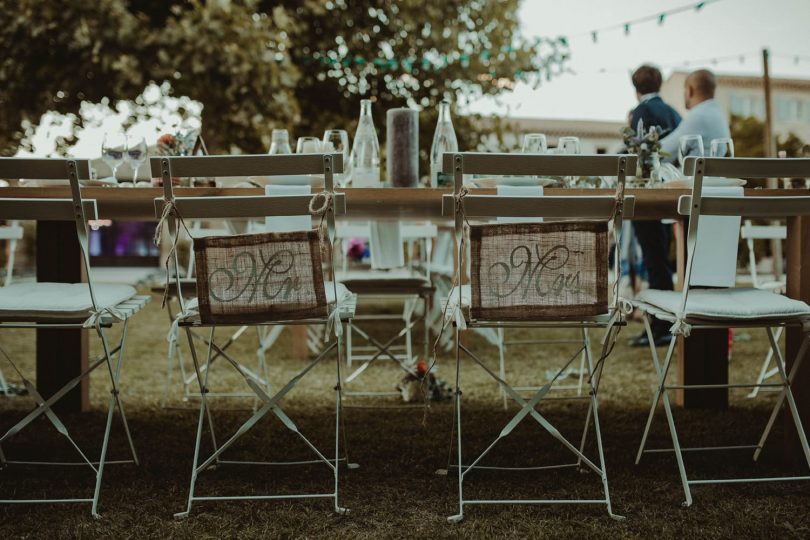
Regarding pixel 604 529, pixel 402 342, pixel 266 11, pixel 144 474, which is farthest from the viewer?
pixel 266 11

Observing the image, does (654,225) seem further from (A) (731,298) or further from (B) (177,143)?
(B) (177,143)

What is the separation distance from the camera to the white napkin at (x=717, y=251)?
2377 millimetres

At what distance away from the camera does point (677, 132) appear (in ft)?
12.9

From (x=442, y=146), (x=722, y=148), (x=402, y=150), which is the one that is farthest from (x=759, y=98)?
(x=402, y=150)

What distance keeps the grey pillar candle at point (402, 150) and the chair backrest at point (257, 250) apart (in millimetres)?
636

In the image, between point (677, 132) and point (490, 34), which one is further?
point (490, 34)

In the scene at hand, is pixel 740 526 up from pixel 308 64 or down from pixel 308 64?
down

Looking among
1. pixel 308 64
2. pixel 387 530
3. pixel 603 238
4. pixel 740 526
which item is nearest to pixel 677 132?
pixel 603 238

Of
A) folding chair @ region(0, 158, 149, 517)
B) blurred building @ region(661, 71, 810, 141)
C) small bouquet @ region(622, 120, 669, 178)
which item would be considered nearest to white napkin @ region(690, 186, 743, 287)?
small bouquet @ region(622, 120, 669, 178)

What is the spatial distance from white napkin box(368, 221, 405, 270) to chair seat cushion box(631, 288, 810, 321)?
1.71 m

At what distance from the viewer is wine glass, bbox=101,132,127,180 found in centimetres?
248

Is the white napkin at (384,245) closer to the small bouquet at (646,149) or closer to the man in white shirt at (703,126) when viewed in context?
the small bouquet at (646,149)

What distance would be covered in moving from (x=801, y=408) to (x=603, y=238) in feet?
3.24

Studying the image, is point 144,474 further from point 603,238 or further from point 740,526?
point 740,526
